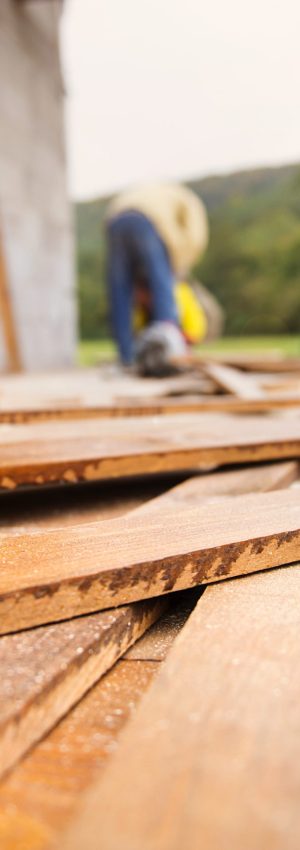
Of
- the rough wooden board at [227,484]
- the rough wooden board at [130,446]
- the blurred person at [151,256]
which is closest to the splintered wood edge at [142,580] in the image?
the rough wooden board at [227,484]

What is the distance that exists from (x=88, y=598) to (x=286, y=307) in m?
19.0

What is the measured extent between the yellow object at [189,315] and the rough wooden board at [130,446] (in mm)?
5056

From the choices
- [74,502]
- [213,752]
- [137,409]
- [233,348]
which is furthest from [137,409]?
[233,348]

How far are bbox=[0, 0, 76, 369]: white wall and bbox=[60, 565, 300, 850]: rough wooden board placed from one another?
4726mm

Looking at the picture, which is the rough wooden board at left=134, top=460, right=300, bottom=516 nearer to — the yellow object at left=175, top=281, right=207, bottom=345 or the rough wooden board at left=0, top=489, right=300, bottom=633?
the rough wooden board at left=0, top=489, right=300, bottom=633

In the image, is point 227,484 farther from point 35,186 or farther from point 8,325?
point 35,186

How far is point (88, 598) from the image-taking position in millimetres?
731

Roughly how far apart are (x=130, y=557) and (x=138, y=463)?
0.54 meters

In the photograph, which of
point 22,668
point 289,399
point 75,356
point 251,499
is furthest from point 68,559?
point 75,356

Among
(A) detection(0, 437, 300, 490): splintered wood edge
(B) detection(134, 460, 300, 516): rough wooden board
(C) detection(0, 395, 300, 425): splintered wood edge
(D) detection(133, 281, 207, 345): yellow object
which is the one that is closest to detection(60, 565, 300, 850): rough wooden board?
(B) detection(134, 460, 300, 516): rough wooden board

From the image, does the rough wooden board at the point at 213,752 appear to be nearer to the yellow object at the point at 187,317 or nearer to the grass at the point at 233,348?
the yellow object at the point at 187,317

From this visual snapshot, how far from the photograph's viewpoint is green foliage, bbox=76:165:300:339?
19.1 meters

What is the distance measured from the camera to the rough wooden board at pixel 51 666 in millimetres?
559

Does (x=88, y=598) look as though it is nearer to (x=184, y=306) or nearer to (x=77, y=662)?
(x=77, y=662)
